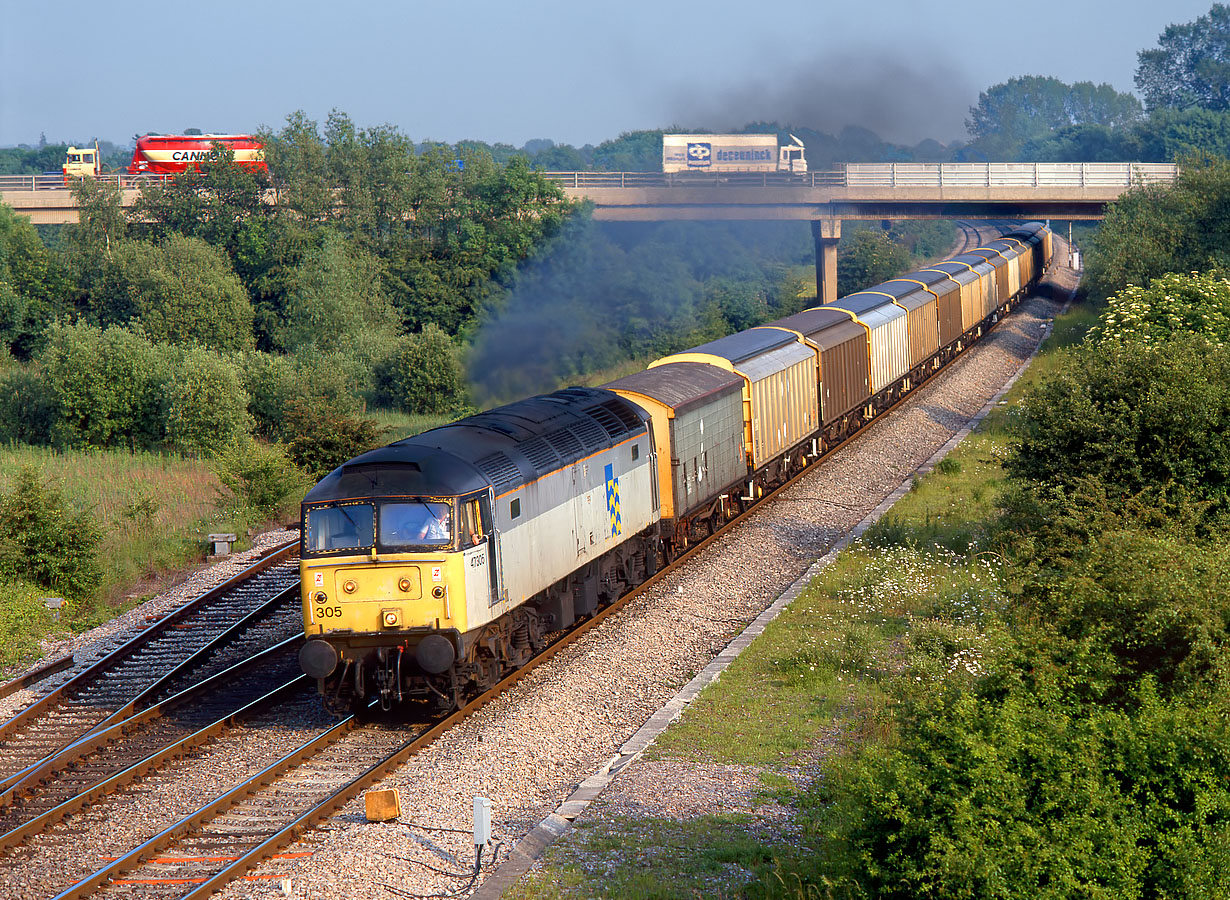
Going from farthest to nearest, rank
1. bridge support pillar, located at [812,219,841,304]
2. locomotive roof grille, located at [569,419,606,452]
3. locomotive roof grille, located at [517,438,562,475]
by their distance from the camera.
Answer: bridge support pillar, located at [812,219,841,304] < locomotive roof grille, located at [569,419,606,452] < locomotive roof grille, located at [517,438,562,475]

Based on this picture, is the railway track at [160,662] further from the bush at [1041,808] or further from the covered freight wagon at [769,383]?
the bush at [1041,808]

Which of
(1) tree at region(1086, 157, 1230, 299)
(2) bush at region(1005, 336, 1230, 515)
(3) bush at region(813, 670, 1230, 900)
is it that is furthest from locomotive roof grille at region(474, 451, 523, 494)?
(1) tree at region(1086, 157, 1230, 299)

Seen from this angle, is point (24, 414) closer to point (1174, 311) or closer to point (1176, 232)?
point (1174, 311)

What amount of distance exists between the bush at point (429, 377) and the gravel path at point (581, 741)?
24.6 meters

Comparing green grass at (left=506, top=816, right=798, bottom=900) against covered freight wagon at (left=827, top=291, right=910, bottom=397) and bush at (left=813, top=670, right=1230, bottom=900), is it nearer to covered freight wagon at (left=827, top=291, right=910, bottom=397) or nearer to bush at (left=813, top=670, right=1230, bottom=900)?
bush at (left=813, top=670, right=1230, bottom=900)

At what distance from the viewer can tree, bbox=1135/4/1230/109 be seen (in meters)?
161

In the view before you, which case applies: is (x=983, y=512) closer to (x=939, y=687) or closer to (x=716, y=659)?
(x=716, y=659)

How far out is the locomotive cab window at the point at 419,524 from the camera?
14586 mm

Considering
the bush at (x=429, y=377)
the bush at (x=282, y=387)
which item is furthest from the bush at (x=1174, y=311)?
the bush at (x=429, y=377)

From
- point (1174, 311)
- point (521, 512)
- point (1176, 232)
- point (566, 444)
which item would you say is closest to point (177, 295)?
point (1176, 232)

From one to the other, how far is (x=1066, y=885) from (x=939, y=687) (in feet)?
11.9

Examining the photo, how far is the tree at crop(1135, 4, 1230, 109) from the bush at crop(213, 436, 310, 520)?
159m

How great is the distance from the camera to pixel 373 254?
69.4 meters

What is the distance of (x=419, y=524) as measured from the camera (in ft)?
48.0
